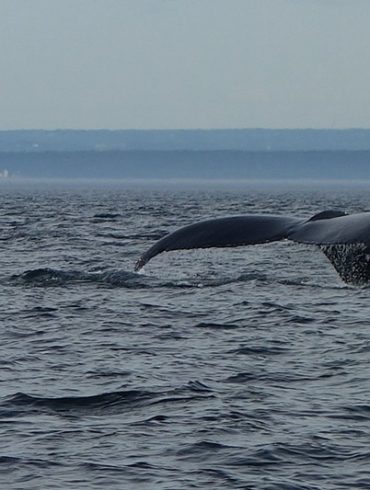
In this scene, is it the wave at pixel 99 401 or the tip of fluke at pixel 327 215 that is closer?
the wave at pixel 99 401

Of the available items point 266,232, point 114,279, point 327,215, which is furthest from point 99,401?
point 114,279

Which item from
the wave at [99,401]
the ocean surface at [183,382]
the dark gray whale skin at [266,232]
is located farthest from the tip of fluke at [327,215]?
the wave at [99,401]

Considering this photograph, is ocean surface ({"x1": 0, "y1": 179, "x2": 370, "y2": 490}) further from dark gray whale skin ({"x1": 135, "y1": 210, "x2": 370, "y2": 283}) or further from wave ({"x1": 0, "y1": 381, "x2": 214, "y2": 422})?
dark gray whale skin ({"x1": 135, "y1": 210, "x2": 370, "y2": 283})

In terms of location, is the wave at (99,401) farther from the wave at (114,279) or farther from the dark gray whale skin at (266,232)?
the wave at (114,279)

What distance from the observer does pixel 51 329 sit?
42.3 ft

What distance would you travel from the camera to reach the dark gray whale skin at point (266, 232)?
8.93 meters

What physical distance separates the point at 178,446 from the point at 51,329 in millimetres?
4843

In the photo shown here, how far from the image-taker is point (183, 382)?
996 centimetres

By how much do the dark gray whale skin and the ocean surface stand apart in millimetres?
1067

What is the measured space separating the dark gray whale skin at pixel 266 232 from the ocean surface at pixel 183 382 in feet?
3.50

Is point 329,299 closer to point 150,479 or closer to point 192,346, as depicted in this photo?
point 192,346

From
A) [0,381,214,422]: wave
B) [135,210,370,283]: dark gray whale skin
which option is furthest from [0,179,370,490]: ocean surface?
[135,210,370,283]: dark gray whale skin

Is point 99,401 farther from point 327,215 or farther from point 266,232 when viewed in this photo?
point 327,215

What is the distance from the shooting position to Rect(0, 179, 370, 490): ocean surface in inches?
308
